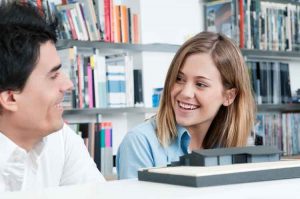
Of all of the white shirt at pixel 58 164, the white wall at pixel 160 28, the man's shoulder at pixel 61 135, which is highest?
the white wall at pixel 160 28

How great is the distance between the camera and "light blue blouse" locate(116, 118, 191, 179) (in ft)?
5.29

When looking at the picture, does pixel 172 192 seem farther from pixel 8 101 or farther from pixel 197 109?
pixel 197 109

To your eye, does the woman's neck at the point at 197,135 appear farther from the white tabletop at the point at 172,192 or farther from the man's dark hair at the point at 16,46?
the white tabletop at the point at 172,192

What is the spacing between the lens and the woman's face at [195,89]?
5.63 feet

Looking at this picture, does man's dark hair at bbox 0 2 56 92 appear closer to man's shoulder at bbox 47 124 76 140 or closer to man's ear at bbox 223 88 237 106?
man's shoulder at bbox 47 124 76 140

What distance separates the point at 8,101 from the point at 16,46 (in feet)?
0.46

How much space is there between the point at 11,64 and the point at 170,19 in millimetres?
2316

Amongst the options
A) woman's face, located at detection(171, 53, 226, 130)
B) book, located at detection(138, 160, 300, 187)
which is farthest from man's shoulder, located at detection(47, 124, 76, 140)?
book, located at detection(138, 160, 300, 187)

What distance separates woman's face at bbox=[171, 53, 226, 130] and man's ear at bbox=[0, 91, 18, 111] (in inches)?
22.3

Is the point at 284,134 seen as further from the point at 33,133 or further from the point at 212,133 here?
the point at 33,133

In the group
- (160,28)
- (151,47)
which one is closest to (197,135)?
(151,47)

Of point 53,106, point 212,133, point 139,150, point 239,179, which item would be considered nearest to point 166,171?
point 239,179

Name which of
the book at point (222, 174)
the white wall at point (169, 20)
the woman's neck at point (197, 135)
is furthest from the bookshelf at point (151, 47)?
the book at point (222, 174)

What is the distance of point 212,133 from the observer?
6.01 ft
